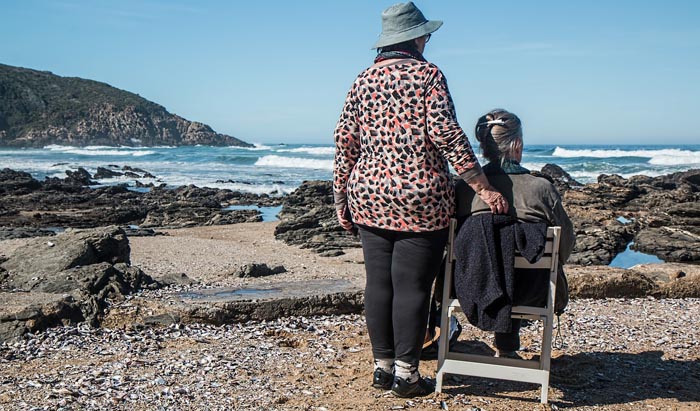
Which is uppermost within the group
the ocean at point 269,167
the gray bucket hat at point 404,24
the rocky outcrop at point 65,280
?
the gray bucket hat at point 404,24

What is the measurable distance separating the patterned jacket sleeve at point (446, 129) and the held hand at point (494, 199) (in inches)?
5.1

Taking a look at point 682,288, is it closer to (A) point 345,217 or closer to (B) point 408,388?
(B) point 408,388

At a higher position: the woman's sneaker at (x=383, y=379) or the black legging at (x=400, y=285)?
the black legging at (x=400, y=285)

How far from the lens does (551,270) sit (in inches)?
141

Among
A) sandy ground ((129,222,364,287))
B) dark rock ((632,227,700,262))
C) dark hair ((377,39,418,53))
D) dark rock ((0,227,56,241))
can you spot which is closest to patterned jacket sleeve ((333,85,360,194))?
dark hair ((377,39,418,53))

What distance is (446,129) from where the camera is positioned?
3373mm

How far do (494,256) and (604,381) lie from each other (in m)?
1.31

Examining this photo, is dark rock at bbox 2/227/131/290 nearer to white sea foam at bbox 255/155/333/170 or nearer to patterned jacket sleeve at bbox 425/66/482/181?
patterned jacket sleeve at bbox 425/66/482/181

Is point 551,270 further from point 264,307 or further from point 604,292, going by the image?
point 604,292

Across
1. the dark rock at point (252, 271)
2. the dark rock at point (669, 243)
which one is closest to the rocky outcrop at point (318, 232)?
the dark rock at point (252, 271)

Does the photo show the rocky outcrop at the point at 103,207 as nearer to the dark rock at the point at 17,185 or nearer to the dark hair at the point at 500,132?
the dark rock at the point at 17,185

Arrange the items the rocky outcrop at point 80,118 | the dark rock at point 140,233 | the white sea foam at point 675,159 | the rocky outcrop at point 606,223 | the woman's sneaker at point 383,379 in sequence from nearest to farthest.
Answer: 1. the woman's sneaker at point 383,379
2. the rocky outcrop at point 606,223
3. the dark rock at point 140,233
4. the white sea foam at point 675,159
5. the rocky outcrop at point 80,118

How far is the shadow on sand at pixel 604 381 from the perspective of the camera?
12.7 ft

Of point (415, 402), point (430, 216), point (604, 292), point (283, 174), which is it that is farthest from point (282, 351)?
point (283, 174)
